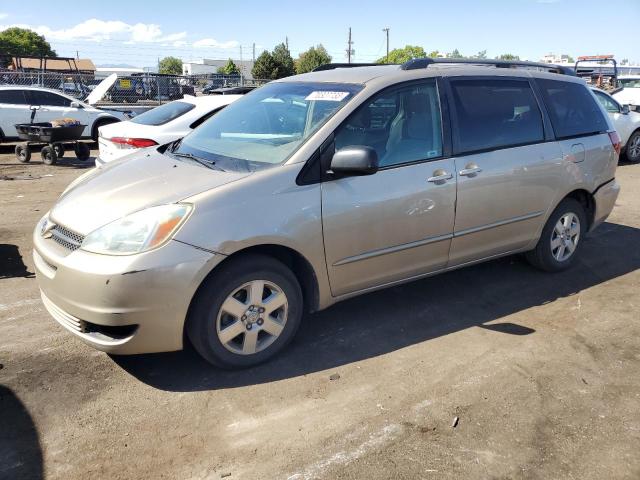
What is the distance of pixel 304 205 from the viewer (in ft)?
11.1

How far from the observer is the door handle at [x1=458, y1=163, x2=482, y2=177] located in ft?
13.3

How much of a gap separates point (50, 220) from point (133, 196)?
0.67 metres

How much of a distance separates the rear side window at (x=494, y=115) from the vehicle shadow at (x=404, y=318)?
127 cm

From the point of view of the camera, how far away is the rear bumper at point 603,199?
17.1ft

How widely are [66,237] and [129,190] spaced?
1.52ft

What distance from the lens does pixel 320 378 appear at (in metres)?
3.37

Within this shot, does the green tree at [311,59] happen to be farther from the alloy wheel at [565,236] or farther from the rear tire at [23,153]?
the alloy wheel at [565,236]

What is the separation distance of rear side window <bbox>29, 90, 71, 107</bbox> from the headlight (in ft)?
41.5

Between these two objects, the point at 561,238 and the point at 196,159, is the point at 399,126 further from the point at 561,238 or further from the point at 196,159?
the point at 561,238

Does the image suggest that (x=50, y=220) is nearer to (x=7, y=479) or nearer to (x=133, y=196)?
(x=133, y=196)

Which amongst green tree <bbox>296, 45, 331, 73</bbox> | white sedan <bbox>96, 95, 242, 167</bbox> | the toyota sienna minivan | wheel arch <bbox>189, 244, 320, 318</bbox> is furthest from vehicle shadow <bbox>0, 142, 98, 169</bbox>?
green tree <bbox>296, 45, 331, 73</bbox>

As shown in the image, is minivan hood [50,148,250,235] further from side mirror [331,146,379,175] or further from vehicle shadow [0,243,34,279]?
vehicle shadow [0,243,34,279]

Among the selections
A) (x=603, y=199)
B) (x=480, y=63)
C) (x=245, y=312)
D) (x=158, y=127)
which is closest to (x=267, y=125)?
(x=245, y=312)

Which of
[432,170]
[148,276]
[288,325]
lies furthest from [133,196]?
A: [432,170]
